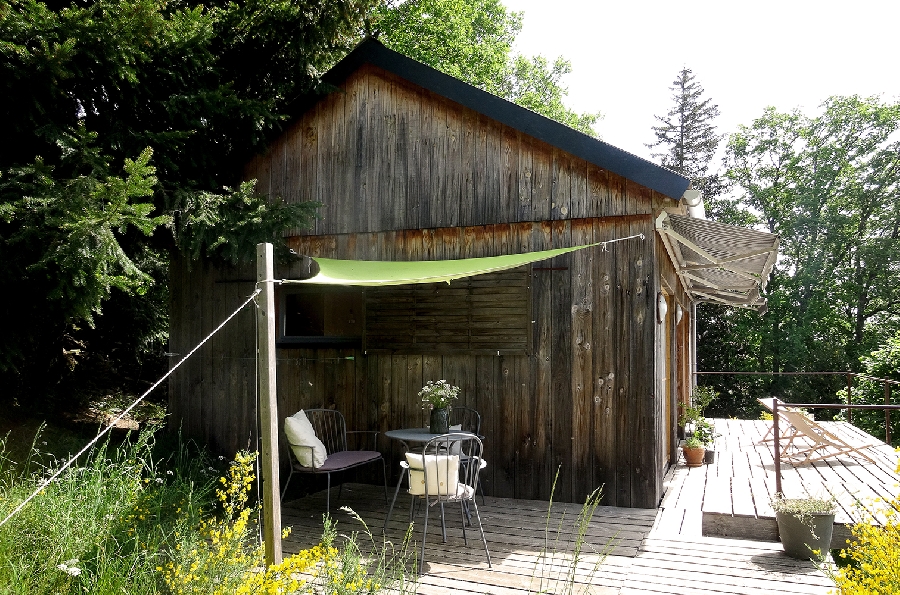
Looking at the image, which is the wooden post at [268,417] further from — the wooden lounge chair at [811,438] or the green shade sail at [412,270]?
the wooden lounge chair at [811,438]

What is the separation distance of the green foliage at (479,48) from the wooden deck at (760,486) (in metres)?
9.52

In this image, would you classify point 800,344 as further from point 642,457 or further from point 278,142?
point 278,142

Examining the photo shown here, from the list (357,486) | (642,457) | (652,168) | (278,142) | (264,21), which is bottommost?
(357,486)

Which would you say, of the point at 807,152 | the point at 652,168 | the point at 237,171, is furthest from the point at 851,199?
the point at 237,171

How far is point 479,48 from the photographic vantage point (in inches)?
656

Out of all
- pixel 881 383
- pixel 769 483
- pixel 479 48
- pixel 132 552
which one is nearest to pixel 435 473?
pixel 132 552

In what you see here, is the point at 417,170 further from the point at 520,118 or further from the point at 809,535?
the point at 809,535

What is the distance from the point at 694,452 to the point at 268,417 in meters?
5.07

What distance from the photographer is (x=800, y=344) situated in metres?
18.2

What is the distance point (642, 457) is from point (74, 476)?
3862 millimetres

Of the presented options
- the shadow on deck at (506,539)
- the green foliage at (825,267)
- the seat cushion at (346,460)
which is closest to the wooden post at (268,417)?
the shadow on deck at (506,539)

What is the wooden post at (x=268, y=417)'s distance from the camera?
9.64ft

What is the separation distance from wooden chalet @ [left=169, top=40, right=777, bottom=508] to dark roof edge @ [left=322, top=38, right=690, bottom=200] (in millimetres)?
15

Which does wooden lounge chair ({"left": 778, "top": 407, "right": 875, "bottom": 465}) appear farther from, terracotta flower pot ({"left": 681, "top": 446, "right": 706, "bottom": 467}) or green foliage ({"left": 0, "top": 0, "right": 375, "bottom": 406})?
green foliage ({"left": 0, "top": 0, "right": 375, "bottom": 406})
